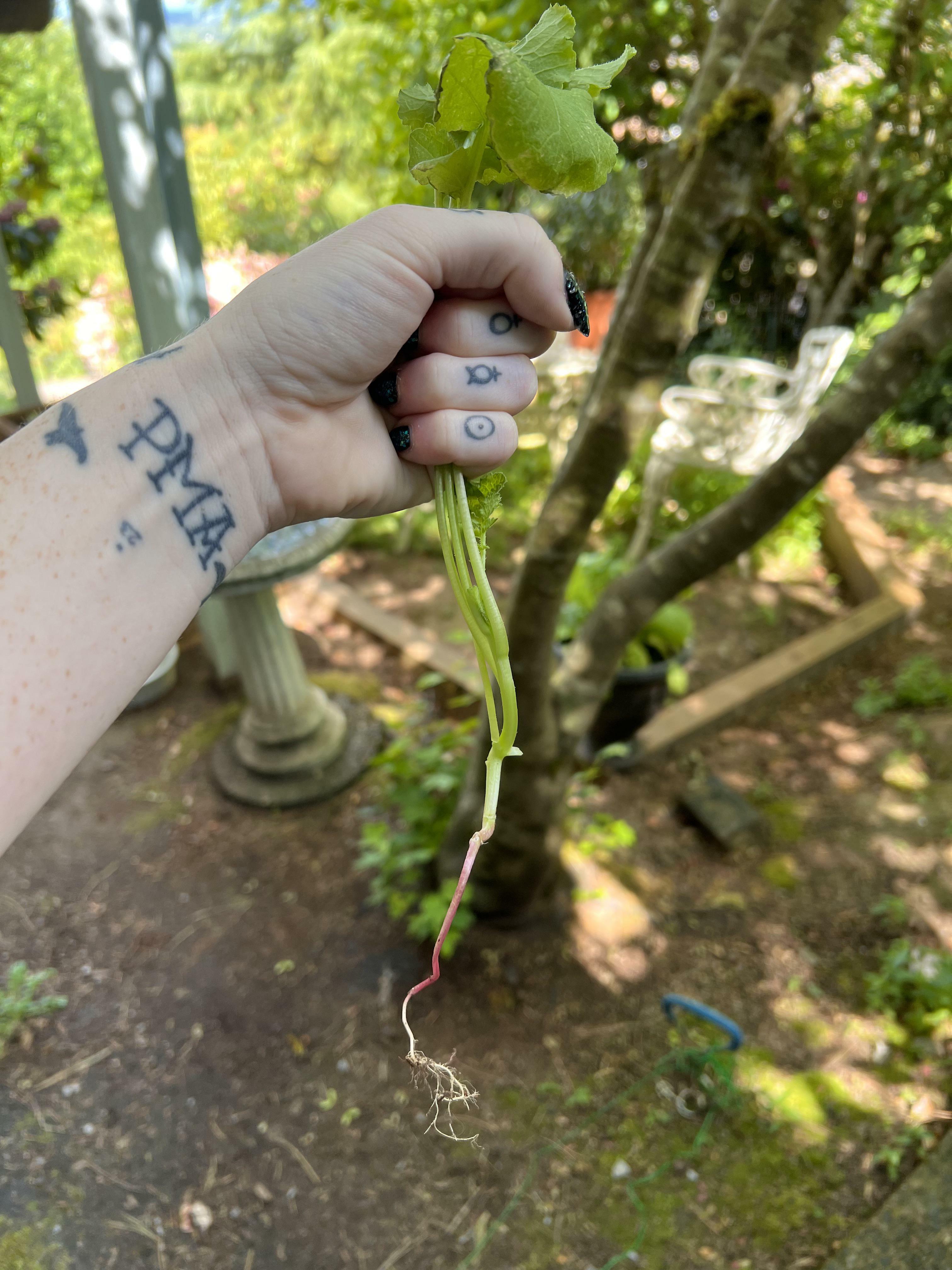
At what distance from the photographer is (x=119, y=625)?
988 mm

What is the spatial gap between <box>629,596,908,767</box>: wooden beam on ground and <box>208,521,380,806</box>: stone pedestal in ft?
4.27

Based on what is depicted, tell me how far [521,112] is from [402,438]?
0.43 metres

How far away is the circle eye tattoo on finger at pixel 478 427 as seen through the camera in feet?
3.43

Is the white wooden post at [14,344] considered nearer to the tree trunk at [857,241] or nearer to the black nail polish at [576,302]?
the black nail polish at [576,302]

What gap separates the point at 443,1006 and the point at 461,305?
6.88 ft

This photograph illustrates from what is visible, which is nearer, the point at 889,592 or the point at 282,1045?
the point at 282,1045

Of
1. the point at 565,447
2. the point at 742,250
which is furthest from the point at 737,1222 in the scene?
the point at 742,250

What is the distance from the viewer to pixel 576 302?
108cm

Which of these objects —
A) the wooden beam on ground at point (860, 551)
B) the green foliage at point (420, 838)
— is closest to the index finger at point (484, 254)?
the green foliage at point (420, 838)

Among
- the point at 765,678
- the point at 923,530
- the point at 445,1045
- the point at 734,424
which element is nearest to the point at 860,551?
the point at 923,530

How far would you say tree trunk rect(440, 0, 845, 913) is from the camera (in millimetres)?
1539

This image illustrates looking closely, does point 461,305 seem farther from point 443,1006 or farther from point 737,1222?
point 737,1222

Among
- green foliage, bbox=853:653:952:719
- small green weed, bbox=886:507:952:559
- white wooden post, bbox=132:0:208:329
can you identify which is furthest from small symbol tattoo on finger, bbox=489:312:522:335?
small green weed, bbox=886:507:952:559

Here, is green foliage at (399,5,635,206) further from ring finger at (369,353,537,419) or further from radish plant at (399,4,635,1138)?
ring finger at (369,353,537,419)
